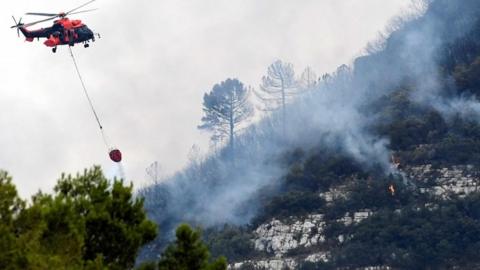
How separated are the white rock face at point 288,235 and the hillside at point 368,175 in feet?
0.37

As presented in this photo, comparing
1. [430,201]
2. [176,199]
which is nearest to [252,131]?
[176,199]

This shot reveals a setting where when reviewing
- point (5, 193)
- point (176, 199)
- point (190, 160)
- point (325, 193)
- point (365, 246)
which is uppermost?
point (190, 160)

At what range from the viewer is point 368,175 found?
287 feet

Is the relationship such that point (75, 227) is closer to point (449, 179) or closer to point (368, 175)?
A: point (449, 179)

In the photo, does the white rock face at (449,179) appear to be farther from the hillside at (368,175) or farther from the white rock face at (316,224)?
the hillside at (368,175)

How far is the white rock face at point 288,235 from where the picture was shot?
81625 millimetres

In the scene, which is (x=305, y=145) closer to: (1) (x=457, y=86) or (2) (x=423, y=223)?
(1) (x=457, y=86)

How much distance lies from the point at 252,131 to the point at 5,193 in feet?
321

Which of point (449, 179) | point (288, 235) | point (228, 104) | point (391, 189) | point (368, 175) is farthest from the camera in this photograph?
point (228, 104)

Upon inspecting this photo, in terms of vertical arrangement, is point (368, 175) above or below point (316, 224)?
above

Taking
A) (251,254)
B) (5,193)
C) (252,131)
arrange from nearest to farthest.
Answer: (5,193), (251,254), (252,131)

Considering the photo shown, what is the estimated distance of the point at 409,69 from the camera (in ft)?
348

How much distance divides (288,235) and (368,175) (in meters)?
10.4

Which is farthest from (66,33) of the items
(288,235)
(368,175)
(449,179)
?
(368,175)
